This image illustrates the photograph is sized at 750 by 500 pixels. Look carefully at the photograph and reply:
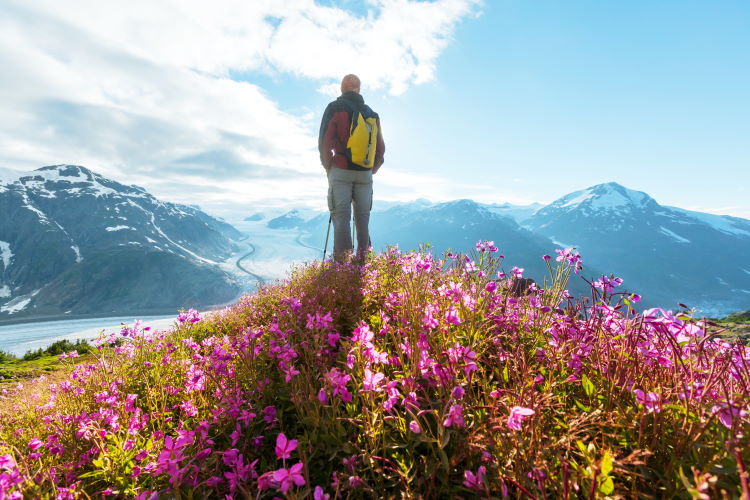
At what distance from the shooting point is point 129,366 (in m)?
3.93

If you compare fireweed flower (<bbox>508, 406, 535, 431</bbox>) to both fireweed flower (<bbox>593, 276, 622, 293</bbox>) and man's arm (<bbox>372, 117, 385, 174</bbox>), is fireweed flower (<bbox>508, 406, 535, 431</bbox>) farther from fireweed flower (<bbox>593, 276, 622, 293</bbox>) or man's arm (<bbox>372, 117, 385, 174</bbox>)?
man's arm (<bbox>372, 117, 385, 174</bbox>)

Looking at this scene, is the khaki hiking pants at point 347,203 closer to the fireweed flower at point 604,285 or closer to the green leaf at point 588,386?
the fireweed flower at point 604,285

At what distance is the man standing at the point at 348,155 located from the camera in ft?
24.2

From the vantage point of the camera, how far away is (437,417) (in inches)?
60.9

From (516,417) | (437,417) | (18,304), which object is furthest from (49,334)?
(18,304)

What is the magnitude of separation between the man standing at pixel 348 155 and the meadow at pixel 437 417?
4.51 meters

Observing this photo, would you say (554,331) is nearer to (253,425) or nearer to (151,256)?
(253,425)

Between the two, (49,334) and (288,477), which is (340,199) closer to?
(288,477)

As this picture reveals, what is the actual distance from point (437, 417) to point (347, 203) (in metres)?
6.58

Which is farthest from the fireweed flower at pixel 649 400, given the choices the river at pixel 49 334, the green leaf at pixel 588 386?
the river at pixel 49 334

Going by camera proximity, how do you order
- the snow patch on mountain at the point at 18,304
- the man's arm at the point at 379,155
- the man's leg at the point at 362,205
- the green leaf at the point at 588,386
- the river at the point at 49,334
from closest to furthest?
the green leaf at the point at 588,386 < the man's leg at the point at 362,205 < the man's arm at the point at 379,155 < the river at the point at 49,334 < the snow patch on mountain at the point at 18,304

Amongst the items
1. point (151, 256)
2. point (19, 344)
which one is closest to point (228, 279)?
point (151, 256)

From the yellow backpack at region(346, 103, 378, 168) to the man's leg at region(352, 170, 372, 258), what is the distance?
1.14 feet

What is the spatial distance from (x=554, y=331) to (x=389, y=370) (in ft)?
4.15
